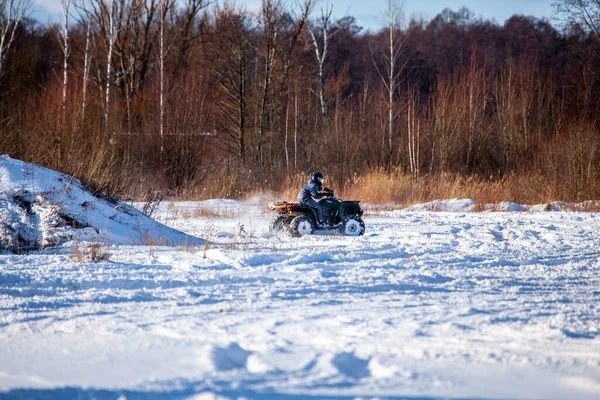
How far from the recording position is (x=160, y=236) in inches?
356

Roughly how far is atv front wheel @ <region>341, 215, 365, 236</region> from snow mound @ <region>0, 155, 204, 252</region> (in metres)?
2.47

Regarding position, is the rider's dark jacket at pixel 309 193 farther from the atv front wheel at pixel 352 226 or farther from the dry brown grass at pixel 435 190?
the dry brown grass at pixel 435 190

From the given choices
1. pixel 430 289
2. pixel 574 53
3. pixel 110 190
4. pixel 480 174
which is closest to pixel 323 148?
pixel 480 174

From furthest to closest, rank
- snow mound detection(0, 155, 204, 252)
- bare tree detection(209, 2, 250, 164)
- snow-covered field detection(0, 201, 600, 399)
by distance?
bare tree detection(209, 2, 250, 164) → snow mound detection(0, 155, 204, 252) → snow-covered field detection(0, 201, 600, 399)

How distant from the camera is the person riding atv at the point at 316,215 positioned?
32.8 ft

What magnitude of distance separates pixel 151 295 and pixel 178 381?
1.97 meters

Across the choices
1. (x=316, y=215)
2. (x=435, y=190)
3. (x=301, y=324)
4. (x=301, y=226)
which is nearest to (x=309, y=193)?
(x=316, y=215)

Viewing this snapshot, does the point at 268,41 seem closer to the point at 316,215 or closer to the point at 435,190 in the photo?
the point at 435,190

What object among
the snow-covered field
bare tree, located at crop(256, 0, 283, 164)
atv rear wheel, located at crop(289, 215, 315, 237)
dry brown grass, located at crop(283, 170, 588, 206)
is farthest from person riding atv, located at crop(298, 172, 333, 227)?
bare tree, located at crop(256, 0, 283, 164)

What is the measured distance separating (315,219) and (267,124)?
1485 cm

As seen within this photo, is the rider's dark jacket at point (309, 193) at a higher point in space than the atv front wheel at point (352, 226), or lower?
higher

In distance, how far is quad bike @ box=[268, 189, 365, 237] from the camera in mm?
9984

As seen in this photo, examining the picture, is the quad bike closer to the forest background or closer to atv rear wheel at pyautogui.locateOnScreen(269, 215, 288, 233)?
atv rear wheel at pyautogui.locateOnScreen(269, 215, 288, 233)

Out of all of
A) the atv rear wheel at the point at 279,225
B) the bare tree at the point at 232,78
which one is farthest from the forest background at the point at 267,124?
the atv rear wheel at the point at 279,225
